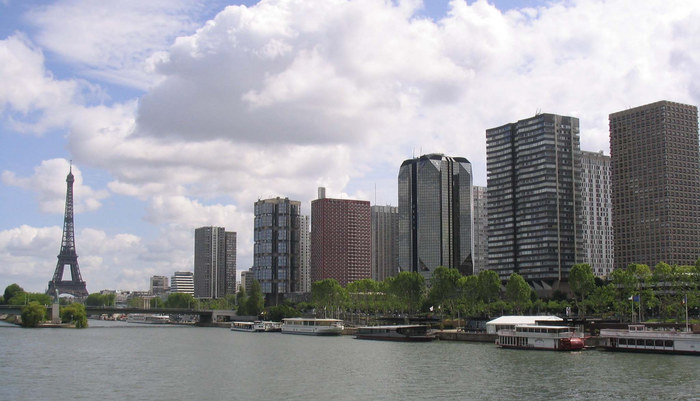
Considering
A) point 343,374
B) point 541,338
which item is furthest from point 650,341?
point 343,374

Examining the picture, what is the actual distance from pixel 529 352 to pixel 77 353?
280ft

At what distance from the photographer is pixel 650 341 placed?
5650 inches

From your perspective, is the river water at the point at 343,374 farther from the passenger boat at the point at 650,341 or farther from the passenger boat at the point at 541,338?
the passenger boat at the point at 650,341

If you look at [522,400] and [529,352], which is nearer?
[522,400]

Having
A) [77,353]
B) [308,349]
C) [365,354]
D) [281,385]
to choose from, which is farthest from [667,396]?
[77,353]

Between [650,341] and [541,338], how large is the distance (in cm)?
2042

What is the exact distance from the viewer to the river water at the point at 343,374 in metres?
90.9

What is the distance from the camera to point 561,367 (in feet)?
388

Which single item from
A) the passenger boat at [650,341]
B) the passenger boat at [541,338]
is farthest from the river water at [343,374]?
the passenger boat at [650,341]

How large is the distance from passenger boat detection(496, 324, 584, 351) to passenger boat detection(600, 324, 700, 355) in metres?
5.79

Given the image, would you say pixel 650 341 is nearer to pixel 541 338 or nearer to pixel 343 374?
pixel 541 338

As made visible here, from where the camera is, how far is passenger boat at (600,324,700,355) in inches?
5374

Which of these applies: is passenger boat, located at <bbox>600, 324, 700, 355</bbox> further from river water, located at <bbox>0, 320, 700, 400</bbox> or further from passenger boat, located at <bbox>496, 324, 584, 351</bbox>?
passenger boat, located at <bbox>496, 324, 584, 351</bbox>

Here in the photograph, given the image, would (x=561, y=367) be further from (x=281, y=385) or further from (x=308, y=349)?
(x=308, y=349)
